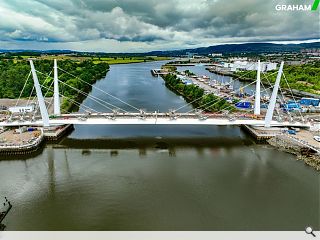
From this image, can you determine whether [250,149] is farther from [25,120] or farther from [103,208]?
[25,120]

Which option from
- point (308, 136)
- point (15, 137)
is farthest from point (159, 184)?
point (308, 136)

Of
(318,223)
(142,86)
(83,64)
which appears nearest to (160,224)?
(318,223)

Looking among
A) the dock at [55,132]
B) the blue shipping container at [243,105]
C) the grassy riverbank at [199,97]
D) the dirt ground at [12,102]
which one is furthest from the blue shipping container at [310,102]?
the dirt ground at [12,102]

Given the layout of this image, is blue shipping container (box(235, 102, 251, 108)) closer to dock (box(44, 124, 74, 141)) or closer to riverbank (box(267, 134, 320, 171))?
riverbank (box(267, 134, 320, 171))

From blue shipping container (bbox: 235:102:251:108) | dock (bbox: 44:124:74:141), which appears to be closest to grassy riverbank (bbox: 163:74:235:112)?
blue shipping container (bbox: 235:102:251:108)

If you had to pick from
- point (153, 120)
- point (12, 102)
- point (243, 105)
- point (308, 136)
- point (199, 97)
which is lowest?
point (308, 136)

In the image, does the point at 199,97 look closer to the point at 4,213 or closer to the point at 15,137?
the point at 15,137
